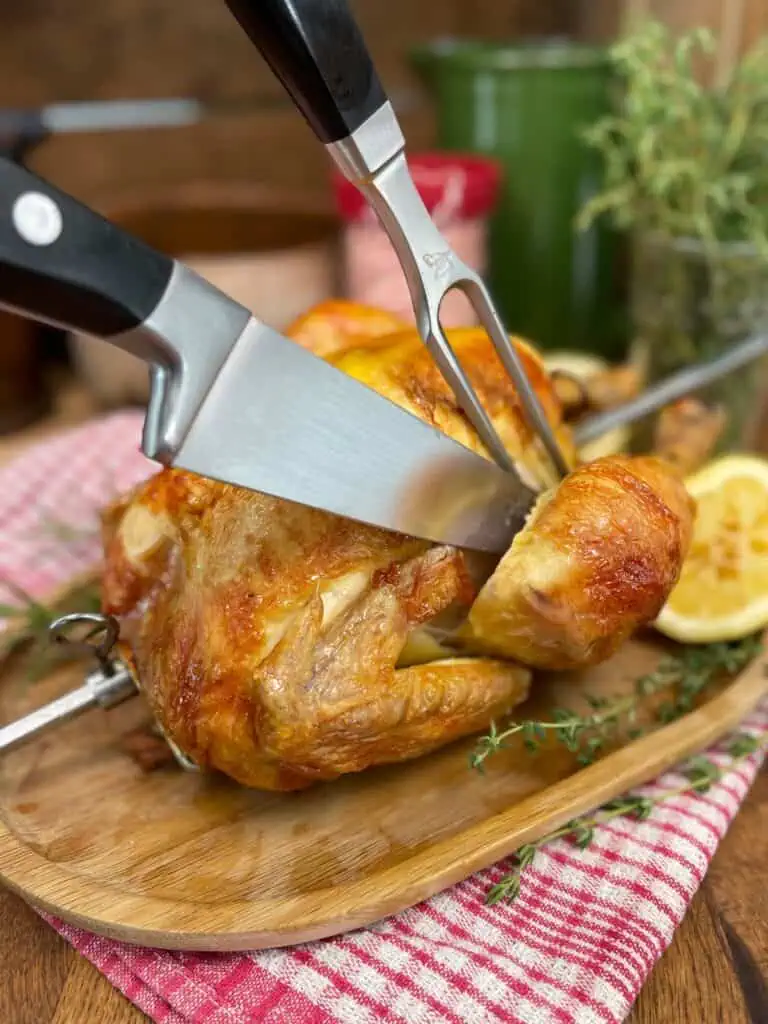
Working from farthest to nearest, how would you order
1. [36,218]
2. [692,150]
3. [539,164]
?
1. [539,164]
2. [692,150]
3. [36,218]

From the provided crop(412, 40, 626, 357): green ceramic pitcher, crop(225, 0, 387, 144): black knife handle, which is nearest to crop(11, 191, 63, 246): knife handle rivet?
crop(225, 0, 387, 144): black knife handle

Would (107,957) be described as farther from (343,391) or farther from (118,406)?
(118,406)

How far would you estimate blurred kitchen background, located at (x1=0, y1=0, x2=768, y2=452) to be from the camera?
1.51 metres

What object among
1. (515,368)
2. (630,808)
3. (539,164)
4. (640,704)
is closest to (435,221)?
(539,164)

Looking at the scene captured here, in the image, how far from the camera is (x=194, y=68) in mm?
1885

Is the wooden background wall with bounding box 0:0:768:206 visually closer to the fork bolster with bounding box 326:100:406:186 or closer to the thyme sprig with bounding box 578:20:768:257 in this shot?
the thyme sprig with bounding box 578:20:768:257

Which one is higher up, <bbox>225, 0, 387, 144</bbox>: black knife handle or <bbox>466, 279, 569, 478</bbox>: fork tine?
<bbox>225, 0, 387, 144</bbox>: black knife handle

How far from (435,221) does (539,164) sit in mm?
342

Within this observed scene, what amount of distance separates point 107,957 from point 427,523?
0.36 meters

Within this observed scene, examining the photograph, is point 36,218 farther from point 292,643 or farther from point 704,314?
point 704,314

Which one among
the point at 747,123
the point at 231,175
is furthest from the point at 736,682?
the point at 231,175

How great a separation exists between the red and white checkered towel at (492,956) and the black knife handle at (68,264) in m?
0.40

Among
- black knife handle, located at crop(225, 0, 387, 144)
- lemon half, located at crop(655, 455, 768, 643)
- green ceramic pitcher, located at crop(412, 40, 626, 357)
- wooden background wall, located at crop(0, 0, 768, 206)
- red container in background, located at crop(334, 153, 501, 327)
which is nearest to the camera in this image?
black knife handle, located at crop(225, 0, 387, 144)

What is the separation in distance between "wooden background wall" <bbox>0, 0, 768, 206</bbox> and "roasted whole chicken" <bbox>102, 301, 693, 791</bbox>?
1301 mm
